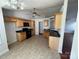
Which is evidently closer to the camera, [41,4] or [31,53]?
[31,53]

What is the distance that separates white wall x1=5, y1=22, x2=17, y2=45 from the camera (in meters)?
5.88

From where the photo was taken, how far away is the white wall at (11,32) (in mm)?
5881

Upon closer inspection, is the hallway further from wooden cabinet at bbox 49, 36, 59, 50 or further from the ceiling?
the ceiling

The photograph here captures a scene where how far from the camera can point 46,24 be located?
9.91 meters

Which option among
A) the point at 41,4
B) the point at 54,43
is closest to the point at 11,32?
the point at 41,4

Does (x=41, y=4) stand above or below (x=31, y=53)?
above

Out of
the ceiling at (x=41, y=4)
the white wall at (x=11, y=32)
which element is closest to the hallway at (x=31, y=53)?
the white wall at (x=11, y=32)

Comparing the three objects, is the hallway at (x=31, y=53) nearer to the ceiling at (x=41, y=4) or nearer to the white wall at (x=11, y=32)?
the white wall at (x=11, y=32)

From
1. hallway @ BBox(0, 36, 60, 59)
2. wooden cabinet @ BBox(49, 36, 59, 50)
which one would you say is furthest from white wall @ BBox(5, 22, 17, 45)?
wooden cabinet @ BBox(49, 36, 59, 50)

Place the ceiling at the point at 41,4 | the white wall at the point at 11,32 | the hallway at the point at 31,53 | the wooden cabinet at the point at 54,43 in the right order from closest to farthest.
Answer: the hallway at the point at 31,53, the ceiling at the point at 41,4, the wooden cabinet at the point at 54,43, the white wall at the point at 11,32

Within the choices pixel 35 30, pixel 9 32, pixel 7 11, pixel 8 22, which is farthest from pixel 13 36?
pixel 35 30

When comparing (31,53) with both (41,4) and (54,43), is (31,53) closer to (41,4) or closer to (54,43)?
(54,43)

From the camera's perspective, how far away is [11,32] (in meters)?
6.29

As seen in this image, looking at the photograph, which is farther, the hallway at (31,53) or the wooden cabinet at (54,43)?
the wooden cabinet at (54,43)
